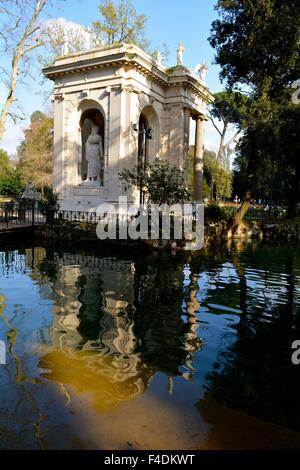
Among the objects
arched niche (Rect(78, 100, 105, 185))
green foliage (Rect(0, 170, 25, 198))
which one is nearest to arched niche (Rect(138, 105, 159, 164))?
arched niche (Rect(78, 100, 105, 185))

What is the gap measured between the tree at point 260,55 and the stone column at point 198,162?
4.88 metres

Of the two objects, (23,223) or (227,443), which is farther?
(23,223)

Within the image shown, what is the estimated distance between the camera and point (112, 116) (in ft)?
57.0

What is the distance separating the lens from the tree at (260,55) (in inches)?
627

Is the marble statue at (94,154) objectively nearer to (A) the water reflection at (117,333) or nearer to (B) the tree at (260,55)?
(B) the tree at (260,55)

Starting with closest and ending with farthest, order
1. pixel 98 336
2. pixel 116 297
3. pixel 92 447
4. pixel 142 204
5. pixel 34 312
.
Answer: pixel 92 447
pixel 98 336
pixel 34 312
pixel 116 297
pixel 142 204

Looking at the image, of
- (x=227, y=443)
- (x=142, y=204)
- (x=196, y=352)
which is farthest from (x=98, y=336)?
(x=142, y=204)

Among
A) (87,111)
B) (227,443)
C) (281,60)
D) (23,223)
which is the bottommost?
(227,443)

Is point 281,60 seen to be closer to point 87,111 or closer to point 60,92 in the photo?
point 87,111

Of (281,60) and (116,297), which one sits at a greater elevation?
(281,60)

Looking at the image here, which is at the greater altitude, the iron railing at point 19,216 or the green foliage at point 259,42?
the green foliage at point 259,42

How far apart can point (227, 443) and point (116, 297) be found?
466 cm

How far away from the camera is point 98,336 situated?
17.5ft

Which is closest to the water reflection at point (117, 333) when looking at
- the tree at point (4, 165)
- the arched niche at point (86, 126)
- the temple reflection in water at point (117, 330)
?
the temple reflection in water at point (117, 330)
